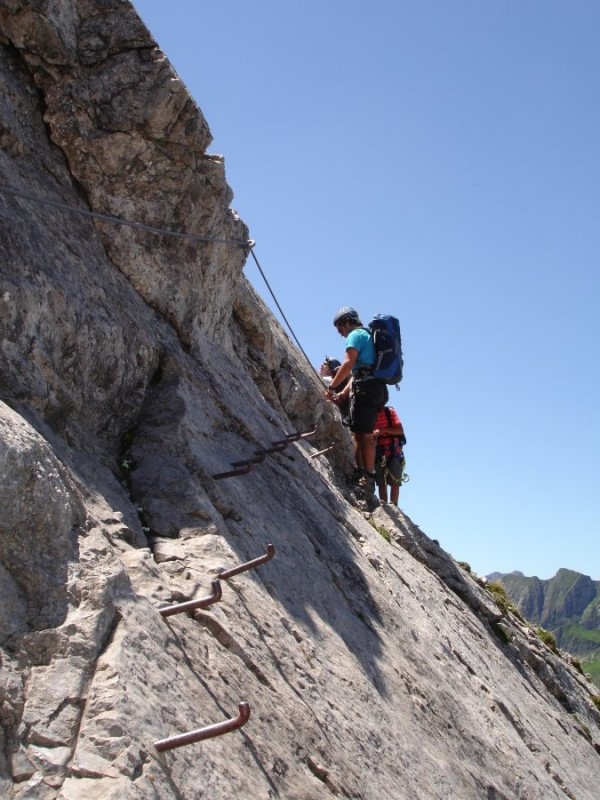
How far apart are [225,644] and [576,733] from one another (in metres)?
12.2

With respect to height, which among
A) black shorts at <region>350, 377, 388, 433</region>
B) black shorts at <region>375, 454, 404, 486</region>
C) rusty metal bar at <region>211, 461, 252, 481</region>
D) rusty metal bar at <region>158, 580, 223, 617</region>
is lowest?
rusty metal bar at <region>158, 580, 223, 617</region>

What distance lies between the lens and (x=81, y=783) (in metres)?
4.60

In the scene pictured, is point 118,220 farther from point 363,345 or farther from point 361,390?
point 361,390

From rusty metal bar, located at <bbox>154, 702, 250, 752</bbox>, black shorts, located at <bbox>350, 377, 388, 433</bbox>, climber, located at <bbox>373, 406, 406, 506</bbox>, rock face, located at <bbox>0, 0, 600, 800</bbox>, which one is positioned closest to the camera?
rusty metal bar, located at <bbox>154, 702, 250, 752</bbox>

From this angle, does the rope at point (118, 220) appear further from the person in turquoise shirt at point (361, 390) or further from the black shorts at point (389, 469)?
the black shorts at point (389, 469)

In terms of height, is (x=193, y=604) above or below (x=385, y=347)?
below

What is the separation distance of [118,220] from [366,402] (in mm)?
8136

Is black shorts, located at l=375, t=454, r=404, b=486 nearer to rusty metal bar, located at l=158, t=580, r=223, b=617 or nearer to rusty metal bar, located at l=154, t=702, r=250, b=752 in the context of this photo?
rusty metal bar, located at l=158, t=580, r=223, b=617

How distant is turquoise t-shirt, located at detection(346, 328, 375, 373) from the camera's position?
1648 centimetres

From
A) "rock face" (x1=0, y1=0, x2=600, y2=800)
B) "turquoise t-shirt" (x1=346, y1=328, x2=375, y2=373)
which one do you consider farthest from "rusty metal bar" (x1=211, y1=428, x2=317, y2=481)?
"turquoise t-shirt" (x1=346, y1=328, x2=375, y2=373)

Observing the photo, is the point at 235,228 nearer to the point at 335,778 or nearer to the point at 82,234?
the point at 82,234

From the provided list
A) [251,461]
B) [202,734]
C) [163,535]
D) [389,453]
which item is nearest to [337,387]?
[389,453]

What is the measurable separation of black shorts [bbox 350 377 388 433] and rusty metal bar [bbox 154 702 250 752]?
1197 centimetres

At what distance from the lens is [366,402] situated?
56.5 ft
